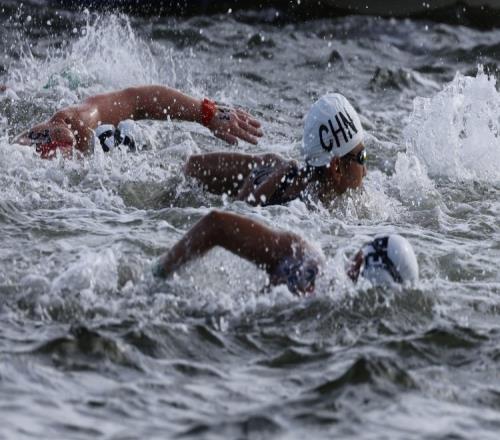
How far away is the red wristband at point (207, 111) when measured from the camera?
→ 969cm

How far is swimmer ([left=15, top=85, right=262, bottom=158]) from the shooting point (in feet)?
31.7

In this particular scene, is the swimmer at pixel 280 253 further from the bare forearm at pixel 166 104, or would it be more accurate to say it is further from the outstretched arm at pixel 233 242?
the bare forearm at pixel 166 104

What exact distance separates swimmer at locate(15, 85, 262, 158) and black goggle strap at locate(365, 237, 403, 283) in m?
2.66

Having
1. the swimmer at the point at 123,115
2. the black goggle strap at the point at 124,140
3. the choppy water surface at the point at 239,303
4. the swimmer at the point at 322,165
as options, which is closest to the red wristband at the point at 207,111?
the swimmer at the point at 123,115

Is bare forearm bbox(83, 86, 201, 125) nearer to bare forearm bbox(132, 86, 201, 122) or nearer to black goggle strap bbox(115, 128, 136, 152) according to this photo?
bare forearm bbox(132, 86, 201, 122)

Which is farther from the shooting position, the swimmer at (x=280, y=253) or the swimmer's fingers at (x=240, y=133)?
the swimmer's fingers at (x=240, y=133)

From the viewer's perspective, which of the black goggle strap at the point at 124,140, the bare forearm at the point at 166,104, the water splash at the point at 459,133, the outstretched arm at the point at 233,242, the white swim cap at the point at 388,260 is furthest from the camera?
the water splash at the point at 459,133

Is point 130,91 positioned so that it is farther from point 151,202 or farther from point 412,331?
point 412,331

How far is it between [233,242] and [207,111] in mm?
2907

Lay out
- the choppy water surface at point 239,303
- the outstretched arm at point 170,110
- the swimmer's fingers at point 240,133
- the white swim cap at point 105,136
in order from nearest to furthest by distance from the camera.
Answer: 1. the choppy water surface at point 239,303
2. the swimmer's fingers at point 240,133
3. the outstretched arm at point 170,110
4. the white swim cap at point 105,136

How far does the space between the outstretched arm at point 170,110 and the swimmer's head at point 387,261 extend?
245 cm

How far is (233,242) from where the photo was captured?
276 inches

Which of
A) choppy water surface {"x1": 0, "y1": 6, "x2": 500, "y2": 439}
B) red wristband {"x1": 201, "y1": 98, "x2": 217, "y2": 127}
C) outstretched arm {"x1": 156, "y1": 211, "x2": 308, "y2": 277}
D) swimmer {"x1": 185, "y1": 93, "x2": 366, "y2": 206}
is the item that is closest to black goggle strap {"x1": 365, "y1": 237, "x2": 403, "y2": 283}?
choppy water surface {"x1": 0, "y1": 6, "x2": 500, "y2": 439}

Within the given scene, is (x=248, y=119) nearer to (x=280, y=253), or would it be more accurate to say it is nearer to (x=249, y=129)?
(x=249, y=129)
